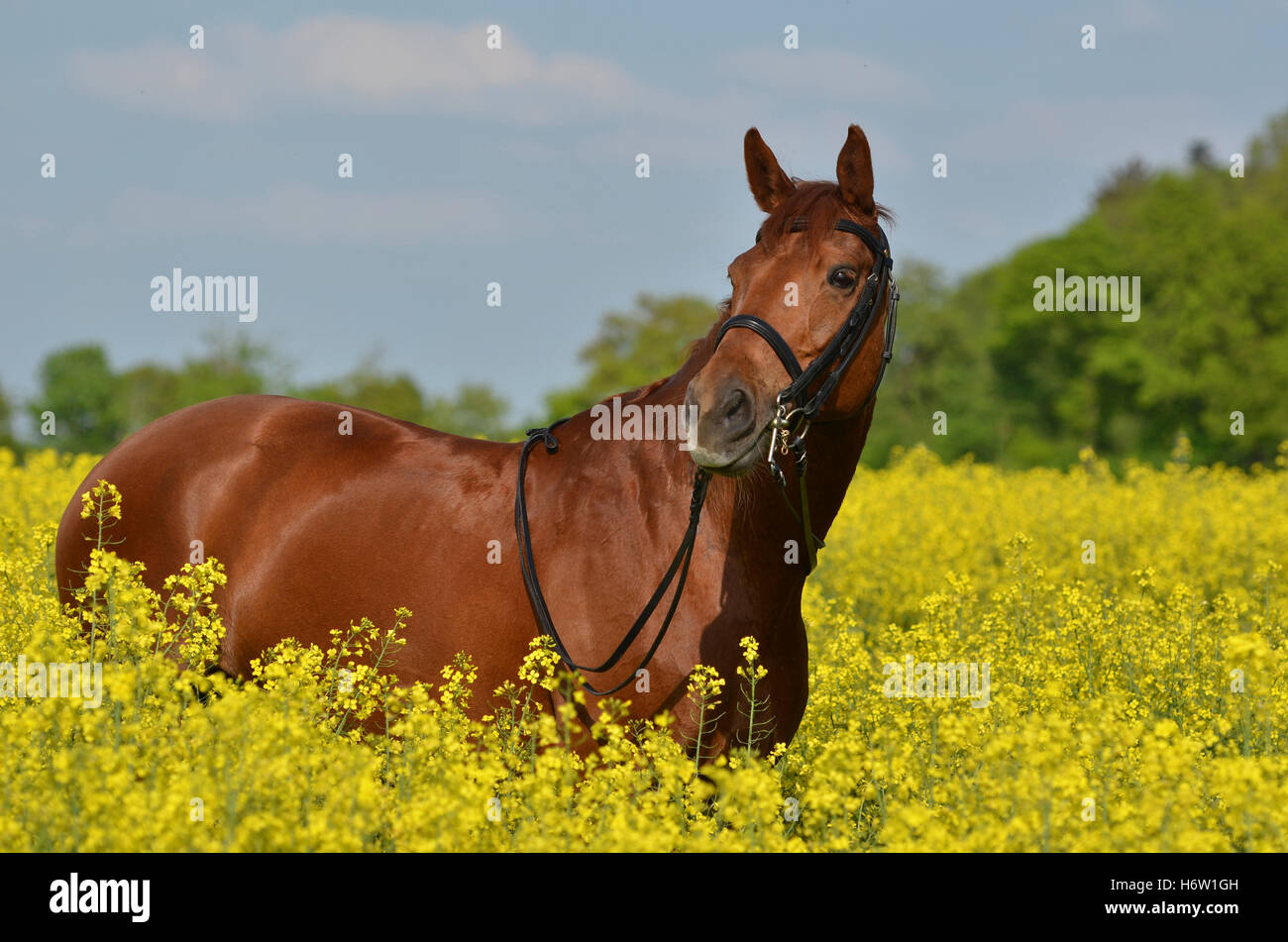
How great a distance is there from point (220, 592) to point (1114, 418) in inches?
1986

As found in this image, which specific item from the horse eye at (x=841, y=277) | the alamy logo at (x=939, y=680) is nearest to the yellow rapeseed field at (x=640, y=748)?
the alamy logo at (x=939, y=680)

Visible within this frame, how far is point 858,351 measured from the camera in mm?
4008

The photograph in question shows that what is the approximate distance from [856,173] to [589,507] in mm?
1578

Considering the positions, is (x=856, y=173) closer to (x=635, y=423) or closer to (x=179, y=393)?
(x=635, y=423)

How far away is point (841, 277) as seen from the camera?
3.96 metres

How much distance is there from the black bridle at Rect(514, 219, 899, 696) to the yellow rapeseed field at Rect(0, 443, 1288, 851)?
274 millimetres

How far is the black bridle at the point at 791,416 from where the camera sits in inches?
149

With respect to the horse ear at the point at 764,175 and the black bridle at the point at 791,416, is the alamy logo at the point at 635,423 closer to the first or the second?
the black bridle at the point at 791,416

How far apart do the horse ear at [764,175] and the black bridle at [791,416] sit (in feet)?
0.96
